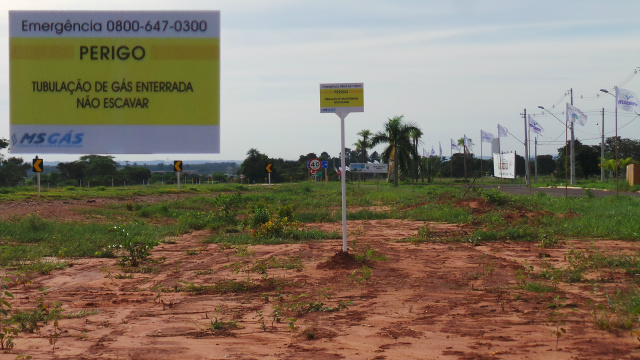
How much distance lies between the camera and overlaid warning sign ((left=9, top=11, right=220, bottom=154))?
3.14 metres

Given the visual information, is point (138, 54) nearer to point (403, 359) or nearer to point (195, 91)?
point (195, 91)

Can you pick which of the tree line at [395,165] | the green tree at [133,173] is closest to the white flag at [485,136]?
the tree line at [395,165]

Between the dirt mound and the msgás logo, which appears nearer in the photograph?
the msgás logo

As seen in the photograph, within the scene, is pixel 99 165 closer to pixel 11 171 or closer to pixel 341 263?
pixel 341 263

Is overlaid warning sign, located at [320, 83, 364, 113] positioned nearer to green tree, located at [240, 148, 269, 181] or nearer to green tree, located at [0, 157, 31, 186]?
green tree, located at [0, 157, 31, 186]

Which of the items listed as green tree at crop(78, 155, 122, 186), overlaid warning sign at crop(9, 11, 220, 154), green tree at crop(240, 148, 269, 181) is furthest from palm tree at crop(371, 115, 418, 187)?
overlaid warning sign at crop(9, 11, 220, 154)

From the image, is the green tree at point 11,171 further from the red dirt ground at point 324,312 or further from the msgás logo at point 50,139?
the msgás logo at point 50,139

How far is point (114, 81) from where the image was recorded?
10.7ft

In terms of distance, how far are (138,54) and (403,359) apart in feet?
11.9

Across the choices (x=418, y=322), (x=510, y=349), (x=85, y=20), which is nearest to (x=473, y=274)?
(x=418, y=322)

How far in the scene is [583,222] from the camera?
16.2m

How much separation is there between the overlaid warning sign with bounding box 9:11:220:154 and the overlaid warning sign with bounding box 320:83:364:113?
261 inches

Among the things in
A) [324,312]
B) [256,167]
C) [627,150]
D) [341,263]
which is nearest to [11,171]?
[256,167]

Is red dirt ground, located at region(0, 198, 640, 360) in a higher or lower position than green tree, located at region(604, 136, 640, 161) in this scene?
lower
